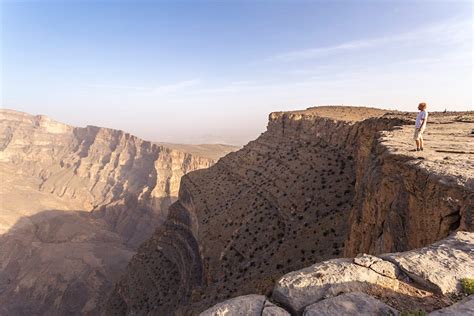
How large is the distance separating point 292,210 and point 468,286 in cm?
2870

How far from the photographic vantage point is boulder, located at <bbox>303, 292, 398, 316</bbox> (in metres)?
5.27

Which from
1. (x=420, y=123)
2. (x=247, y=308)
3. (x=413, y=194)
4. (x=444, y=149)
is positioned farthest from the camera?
(x=444, y=149)

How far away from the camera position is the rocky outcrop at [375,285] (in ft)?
17.9

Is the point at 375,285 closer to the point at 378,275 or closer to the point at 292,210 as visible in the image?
the point at 378,275

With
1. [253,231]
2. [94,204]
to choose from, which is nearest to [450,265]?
[253,231]

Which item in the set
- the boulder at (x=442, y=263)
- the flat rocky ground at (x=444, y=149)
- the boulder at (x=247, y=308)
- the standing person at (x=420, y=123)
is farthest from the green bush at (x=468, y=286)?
the standing person at (x=420, y=123)

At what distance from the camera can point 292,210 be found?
34281 millimetres

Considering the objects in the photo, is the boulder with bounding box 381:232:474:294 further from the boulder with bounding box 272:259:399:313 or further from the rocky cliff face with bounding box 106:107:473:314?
the rocky cliff face with bounding box 106:107:473:314

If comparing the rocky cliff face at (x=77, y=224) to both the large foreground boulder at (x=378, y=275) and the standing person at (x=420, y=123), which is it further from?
the large foreground boulder at (x=378, y=275)

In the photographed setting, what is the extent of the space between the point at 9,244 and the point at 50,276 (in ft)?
110

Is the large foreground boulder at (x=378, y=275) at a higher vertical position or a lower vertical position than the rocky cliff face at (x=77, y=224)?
higher

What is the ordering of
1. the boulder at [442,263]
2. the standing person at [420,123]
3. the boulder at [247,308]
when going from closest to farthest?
the boulder at [247,308]
the boulder at [442,263]
the standing person at [420,123]

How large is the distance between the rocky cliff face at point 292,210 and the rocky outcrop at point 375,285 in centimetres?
222

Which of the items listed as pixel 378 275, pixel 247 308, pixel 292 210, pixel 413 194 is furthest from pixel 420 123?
pixel 292 210
